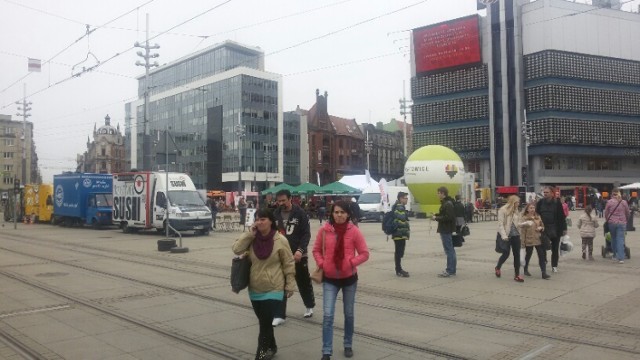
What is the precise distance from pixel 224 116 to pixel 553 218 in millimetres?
74019

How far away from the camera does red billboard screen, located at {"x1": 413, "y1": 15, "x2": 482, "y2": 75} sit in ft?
220

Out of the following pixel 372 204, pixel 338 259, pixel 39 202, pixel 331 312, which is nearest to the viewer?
pixel 331 312

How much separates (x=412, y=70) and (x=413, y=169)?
3795 centimetres

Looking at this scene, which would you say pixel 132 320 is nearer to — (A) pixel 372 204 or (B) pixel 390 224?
(B) pixel 390 224

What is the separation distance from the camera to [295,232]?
7172 mm

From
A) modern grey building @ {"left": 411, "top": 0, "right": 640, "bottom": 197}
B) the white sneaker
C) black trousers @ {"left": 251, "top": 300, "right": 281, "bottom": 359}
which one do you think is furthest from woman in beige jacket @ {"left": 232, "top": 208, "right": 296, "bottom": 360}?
modern grey building @ {"left": 411, "top": 0, "right": 640, "bottom": 197}

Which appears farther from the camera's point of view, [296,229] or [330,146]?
[330,146]

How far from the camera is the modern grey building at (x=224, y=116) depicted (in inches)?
3105

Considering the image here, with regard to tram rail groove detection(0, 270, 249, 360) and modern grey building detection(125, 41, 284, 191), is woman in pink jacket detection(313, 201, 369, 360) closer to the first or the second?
tram rail groove detection(0, 270, 249, 360)

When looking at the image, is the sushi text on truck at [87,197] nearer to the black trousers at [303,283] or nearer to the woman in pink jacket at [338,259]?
the black trousers at [303,283]

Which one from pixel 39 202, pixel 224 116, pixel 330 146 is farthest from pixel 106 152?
pixel 39 202

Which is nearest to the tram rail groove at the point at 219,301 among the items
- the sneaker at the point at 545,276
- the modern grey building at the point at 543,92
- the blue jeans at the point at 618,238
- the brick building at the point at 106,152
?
the sneaker at the point at 545,276

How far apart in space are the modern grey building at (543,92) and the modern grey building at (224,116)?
84.9ft

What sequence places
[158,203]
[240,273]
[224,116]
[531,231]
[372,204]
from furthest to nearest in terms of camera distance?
[224,116] < [372,204] < [158,203] < [531,231] < [240,273]
